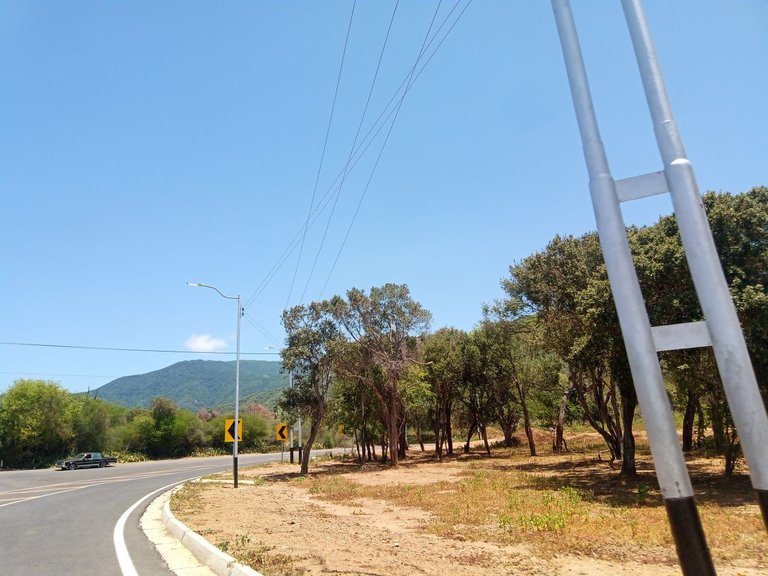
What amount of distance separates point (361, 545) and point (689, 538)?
7.46 metres

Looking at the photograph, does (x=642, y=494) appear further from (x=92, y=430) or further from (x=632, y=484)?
(x=92, y=430)

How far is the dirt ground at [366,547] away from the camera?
7457 millimetres

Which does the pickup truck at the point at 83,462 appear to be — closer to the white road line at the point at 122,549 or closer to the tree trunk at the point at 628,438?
the white road line at the point at 122,549

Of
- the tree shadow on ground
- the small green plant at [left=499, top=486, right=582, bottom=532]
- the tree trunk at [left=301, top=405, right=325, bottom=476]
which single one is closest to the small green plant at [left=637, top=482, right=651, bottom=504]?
the tree shadow on ground

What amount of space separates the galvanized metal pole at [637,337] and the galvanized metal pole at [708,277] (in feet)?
1.28

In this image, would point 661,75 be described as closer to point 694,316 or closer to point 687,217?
point 687,217

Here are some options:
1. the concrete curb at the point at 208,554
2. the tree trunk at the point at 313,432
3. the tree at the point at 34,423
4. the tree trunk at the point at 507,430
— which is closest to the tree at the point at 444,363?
the tree trunk at the point at 507,430

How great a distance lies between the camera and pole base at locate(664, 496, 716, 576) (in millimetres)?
3283

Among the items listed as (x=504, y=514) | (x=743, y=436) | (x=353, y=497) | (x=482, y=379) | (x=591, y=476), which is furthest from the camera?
(x=482, y=379)

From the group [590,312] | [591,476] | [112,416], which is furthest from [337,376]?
[112,416]

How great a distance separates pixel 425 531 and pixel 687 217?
989cm

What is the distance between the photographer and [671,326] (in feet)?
11.9

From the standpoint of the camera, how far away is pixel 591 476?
22000 mm

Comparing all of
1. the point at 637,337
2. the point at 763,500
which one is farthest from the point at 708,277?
the point at 763,500
